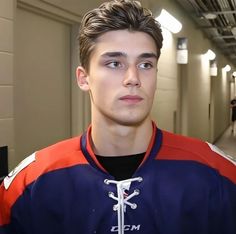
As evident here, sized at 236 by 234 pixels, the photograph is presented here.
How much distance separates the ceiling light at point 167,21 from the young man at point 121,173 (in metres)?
3.09

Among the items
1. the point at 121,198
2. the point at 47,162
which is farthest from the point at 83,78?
the point at 121,198

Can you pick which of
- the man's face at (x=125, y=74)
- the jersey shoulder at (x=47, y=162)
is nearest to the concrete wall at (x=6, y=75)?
the jersey shoulder at (x=47, y=162)

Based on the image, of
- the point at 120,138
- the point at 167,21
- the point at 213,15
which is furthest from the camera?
the point at 213,15

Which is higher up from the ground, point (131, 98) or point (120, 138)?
point (131, 98)

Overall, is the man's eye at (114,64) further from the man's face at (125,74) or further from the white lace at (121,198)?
the white lace at (121,198)

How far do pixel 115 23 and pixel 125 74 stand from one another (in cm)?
15

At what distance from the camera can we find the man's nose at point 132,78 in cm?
101

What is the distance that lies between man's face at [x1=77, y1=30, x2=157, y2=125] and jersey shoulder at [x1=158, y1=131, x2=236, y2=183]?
0.13 m

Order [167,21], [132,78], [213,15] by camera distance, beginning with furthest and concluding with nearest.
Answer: [213,15] → [167,21] → [132,78]

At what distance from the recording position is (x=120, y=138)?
1.12 metres

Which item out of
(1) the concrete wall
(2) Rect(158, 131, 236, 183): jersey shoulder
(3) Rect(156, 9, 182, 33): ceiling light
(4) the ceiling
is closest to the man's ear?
(2) Rect(158, 131, 236, 183): jersey shoulder

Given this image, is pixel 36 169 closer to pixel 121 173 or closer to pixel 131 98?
pixel 121 173

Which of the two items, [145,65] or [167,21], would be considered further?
[167,21]

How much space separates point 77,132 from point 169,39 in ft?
7.86
